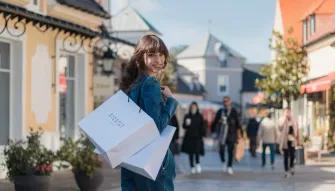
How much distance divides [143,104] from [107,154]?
394mm

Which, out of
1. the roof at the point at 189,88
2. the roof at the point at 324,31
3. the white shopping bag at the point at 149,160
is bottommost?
the white shopping bag at the point at 149,160

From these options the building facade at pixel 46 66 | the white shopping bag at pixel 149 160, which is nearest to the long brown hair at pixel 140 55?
the white shopping bag at pixel 149 160

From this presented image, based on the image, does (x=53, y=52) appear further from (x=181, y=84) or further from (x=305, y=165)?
(x=181, y=84)

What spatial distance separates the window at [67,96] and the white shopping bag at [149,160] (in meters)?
12.8

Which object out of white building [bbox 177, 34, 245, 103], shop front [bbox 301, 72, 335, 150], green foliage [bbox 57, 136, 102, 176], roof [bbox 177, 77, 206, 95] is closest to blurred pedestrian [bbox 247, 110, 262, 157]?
shop front [bbox 301, 72, 335, 150]

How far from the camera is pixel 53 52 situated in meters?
16.0

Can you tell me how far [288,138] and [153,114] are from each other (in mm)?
11974

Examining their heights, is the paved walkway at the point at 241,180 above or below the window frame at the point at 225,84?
below

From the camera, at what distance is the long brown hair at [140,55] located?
172 inches

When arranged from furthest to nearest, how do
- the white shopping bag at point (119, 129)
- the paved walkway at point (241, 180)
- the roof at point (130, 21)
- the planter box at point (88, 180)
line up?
the roof at point (130, 21)
the paved walkway at point (241, 180)
the planter box at point (88, 180)
the white shopping bag at point (119, 129)

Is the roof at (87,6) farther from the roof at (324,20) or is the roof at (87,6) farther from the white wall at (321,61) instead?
the white wall at (321,61)

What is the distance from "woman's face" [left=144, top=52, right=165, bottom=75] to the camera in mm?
4371

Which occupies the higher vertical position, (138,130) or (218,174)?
(138,130)

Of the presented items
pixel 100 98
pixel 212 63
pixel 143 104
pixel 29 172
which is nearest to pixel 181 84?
pixel 212 63
